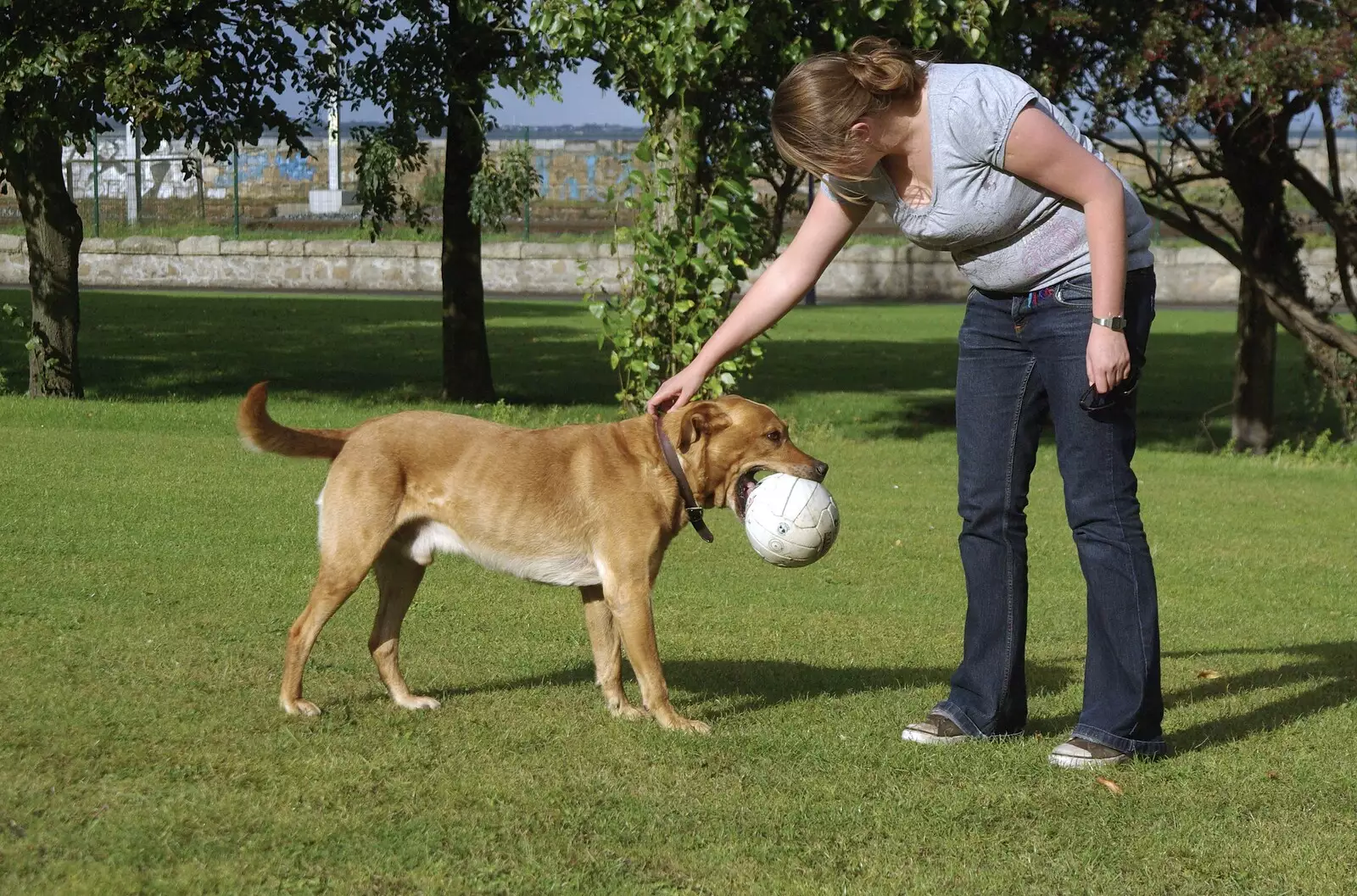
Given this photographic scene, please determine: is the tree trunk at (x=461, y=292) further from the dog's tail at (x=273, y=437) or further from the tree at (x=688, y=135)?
the dog's tail at (x=273, y=437)

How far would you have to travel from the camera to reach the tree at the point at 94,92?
12664 millimetres

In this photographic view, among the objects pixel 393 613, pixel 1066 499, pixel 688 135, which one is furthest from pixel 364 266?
pixel 1066 499

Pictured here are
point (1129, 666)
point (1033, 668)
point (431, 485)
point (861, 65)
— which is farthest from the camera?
point (1033, 668)

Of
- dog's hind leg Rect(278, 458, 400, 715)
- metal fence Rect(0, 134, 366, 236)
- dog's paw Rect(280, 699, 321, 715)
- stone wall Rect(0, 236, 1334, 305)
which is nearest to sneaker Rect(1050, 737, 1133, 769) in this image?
dog's hind leg Rect(278, 458, 400, 715)

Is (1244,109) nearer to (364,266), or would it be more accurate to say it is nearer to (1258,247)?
(1258,247)

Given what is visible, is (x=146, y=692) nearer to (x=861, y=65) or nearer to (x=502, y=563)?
(x=502, y=563)

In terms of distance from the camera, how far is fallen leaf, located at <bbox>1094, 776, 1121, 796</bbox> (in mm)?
4612

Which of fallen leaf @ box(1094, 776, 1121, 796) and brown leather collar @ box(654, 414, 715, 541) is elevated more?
brown leather collar @ box(654, 414, 715, 541)

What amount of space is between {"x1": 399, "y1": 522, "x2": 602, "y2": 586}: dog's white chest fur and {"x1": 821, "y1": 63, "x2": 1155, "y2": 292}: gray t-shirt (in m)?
1.63

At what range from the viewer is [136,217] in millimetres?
34938

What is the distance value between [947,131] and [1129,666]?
1739mm

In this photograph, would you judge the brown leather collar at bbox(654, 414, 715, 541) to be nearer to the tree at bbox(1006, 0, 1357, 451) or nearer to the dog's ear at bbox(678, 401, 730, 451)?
the dog's ear at bbox(678, 401, 730, 451)

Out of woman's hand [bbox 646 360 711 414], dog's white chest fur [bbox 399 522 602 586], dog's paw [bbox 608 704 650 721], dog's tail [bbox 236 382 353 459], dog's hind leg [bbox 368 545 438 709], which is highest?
woman's hand [bbox 646 360 711 414]

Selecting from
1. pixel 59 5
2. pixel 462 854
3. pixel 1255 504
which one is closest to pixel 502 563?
pixel 462 854
